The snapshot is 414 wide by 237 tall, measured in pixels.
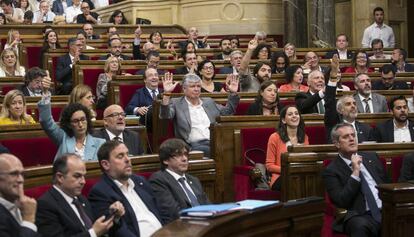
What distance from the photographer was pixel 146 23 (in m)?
14.4

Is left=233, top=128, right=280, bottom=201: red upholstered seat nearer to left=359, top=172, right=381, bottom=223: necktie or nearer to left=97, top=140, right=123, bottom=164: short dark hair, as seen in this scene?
left=359, top=172, right=381, bottom=223: necktie

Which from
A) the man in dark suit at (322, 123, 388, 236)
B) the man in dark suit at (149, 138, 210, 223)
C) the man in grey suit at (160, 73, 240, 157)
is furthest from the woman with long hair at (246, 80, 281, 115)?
the man in dark suit at (149, 138, 210, 223)

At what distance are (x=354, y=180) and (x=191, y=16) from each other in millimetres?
9604

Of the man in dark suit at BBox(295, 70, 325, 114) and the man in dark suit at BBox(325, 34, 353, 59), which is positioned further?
the man in dark suit at BBox(325, 34, 353, 59)

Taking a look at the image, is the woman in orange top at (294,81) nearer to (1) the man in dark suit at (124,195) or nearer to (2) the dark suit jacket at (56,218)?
(1) the man in dark suit at (124,195)

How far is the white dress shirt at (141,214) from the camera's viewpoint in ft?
15.6

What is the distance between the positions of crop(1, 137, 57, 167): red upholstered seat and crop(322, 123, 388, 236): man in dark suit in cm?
181

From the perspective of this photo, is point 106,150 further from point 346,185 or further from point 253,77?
point 253,77

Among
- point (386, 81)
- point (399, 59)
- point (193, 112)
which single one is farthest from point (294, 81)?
Result: point (399, 59)

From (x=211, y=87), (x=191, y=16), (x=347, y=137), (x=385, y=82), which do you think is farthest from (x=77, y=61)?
(x=191, y=16)

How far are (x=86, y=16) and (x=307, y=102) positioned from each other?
7.07 metres

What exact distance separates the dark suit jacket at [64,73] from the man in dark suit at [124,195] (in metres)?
5.11

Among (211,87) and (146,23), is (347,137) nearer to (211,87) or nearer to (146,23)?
(211,87)

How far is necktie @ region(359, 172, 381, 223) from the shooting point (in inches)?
223
